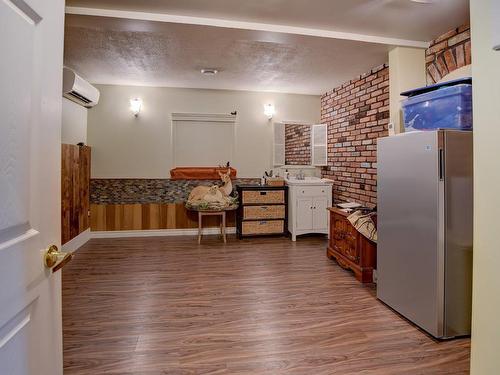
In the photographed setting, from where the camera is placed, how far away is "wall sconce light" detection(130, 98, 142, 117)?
4.67m

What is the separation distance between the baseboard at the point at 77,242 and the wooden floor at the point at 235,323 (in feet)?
1.10

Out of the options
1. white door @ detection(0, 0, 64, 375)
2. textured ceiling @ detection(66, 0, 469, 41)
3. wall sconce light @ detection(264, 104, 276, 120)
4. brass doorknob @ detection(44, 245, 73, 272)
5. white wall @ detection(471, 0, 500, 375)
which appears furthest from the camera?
wall sconce light @ detection(264, 104, 276, 120)

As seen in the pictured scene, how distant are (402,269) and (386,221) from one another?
39cm

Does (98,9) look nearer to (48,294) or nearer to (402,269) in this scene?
(48,294)

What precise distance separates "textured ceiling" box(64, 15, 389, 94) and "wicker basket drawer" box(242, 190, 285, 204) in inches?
66.4

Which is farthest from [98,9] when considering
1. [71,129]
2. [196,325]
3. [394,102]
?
[394,102]

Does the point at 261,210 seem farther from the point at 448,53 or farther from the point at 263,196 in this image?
the point at 448,53

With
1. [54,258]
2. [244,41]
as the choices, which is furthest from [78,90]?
[54,258]

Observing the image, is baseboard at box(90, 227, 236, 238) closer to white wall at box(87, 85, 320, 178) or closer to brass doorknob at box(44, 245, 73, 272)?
white wall at box(87, 85, 320, 178)

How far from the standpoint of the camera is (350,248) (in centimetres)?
326

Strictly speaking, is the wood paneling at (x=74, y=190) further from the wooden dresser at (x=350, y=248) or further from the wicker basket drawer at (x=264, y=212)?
the wooden dresser at (x=350, y=248)

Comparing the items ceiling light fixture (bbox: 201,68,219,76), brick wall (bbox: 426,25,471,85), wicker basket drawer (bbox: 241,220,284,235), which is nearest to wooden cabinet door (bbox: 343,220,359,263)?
wicker basket drawer (bbox: 241,220,284,235)

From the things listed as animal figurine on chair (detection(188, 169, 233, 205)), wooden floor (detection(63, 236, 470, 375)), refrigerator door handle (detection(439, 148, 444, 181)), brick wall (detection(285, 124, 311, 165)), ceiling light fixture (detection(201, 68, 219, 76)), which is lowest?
wooden floor (detection(63, 236, 470, 375))

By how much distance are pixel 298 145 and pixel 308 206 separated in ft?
4.24
